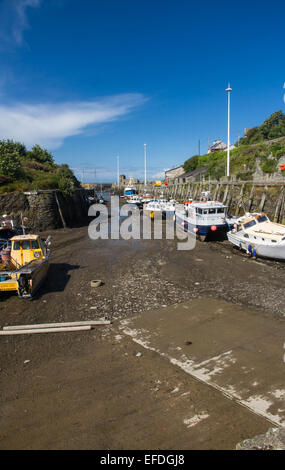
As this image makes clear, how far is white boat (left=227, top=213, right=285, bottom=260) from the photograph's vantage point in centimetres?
1780

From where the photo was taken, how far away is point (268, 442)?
4.45m

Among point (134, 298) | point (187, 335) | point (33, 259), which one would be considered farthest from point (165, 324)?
point (33, 259)

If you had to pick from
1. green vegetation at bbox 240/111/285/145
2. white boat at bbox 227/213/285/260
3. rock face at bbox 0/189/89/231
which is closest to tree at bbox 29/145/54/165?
rock face at bbox 0/189/89/231

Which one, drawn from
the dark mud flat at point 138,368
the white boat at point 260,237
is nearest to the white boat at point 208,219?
the white boat at point 260,237

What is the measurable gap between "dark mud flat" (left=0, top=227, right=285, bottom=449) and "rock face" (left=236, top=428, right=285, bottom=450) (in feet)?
1.97

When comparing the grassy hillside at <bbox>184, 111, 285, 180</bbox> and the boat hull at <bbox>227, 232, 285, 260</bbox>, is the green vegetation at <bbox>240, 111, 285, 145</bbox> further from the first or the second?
the boat hull at <bbox>227, 232, 285, 260</bbox>

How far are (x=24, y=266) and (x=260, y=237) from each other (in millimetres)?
14118

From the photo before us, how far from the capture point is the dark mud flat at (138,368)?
5410 millimetres

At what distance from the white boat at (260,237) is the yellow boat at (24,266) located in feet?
42.3

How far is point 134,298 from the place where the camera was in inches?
487

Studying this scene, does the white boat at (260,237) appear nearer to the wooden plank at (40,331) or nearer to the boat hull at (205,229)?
the boat hull at (205,229)

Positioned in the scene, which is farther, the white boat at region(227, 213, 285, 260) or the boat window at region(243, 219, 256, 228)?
the boat window at region(243, 219, 256, 228)

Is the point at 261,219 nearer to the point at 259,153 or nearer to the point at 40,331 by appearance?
the point at 40,331
